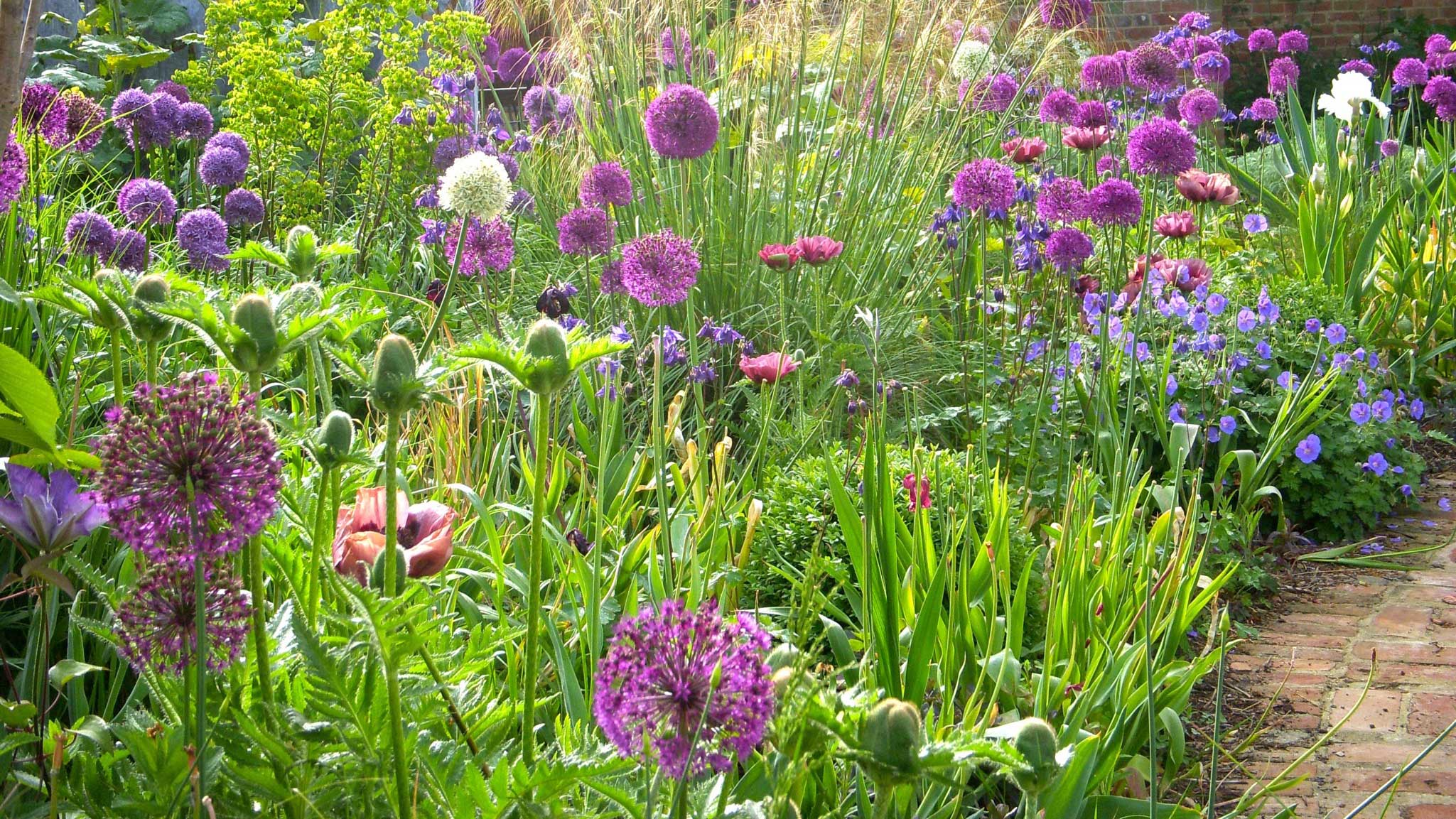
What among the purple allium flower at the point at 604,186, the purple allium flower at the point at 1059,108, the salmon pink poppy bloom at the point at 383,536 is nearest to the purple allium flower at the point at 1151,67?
the purple allium flower at the point at 1059,108

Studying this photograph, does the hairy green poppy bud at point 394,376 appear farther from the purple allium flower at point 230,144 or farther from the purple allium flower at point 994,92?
the purple allium flower at point 994,92

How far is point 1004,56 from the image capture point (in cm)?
398

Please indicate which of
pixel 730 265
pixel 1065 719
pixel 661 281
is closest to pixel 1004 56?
pixel 730 265

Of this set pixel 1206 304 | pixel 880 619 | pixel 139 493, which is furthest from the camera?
pixel 1206 304

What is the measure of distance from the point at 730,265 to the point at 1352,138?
2.81 metres

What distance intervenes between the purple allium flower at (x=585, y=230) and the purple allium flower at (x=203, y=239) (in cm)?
72

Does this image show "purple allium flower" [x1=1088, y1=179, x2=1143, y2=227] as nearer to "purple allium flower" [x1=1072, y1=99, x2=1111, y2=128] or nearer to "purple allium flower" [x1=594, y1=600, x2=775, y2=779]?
"purple allium flower" [x1=1072, y1=99, x2=1111, y2=128]

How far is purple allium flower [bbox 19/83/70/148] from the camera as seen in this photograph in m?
2.59

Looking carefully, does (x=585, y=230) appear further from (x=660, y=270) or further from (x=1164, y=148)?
(x=1164, y=148)

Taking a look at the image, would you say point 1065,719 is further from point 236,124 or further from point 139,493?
point 236,124

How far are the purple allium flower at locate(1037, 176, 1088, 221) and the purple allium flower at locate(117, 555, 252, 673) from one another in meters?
2.43

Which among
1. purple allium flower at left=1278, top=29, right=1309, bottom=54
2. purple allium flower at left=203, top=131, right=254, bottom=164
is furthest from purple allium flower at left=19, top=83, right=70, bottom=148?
purple allium flower at left=1278, top=29, right=1309, bottom=54

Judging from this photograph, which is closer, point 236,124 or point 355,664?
point 355,664

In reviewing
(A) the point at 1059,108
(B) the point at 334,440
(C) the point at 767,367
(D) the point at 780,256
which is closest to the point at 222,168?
(D) the point at 780,256
